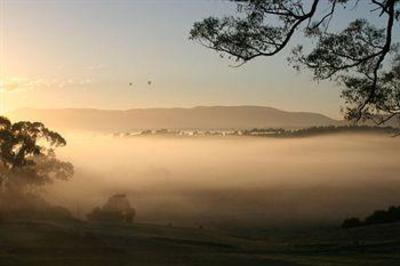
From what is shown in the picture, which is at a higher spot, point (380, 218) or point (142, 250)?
point (142, 250)

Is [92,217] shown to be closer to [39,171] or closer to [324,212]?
[39,171]

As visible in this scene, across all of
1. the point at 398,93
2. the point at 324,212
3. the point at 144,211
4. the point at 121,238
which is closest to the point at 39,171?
the point at 121,238

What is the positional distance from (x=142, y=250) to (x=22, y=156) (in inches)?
1386

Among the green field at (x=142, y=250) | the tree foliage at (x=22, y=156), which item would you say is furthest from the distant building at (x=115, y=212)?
the green field at (x=142, y=250)

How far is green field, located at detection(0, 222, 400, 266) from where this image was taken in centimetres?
2680

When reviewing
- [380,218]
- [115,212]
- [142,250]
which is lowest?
[380,218]

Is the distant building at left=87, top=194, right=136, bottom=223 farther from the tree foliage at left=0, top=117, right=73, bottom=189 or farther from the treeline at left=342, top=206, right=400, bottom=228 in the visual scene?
the treeline at left=342, top=206, right=400, bottom=228

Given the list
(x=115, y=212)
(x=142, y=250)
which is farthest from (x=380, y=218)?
(x=142, y=250)

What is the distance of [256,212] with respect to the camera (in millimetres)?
167375

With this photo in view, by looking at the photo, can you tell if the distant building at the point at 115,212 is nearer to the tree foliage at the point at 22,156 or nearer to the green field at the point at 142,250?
the tree foliage at the point at 22,156

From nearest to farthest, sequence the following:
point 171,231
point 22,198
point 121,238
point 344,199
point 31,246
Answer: point 31,246 < point 121,238 < point 171,231 < point 22,198 < point 344,199

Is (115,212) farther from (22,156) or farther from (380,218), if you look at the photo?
(380,218)

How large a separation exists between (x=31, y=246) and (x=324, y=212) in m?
138

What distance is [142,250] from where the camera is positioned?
31297 mm
